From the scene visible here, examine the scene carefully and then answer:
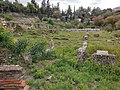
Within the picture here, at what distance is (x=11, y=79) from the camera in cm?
559

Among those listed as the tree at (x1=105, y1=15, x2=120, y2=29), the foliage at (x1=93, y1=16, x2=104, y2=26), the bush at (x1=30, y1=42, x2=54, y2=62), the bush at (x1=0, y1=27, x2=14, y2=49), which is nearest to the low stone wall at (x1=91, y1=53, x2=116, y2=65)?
the bush at (x1=30, y1=42, x2=54, y2=62)

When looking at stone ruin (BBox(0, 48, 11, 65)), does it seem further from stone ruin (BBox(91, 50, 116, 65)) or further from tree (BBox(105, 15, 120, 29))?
tree (BBox(105, 15, 120, 29))

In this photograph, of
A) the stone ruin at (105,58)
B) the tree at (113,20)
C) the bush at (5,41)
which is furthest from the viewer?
the tree at (113,20)

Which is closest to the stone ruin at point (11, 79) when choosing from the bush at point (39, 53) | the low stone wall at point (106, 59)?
the bush at point (39, 53)

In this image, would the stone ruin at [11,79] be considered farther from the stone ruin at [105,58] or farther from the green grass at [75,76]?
the stone ruin at [105,58]

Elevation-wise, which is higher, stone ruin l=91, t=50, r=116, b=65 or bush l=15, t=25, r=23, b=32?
stone ruin l=91, t=50, r=116, b=65

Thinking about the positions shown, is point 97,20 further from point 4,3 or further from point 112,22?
point 4,3

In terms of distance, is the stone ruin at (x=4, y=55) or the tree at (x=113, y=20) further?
the tree at (x=113, y=20)

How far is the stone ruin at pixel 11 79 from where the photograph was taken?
17.8 feet

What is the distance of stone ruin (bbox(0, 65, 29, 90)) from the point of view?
543 centimetres

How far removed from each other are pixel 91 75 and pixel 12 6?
42089 millimetres

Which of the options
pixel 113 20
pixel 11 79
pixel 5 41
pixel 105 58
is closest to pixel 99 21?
pixel 113 20

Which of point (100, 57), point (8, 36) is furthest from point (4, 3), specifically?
point (100, 57)

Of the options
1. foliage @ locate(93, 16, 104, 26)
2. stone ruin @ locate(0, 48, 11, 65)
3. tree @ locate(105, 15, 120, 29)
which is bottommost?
foliage @ locate(93, 16, 104, 26)
